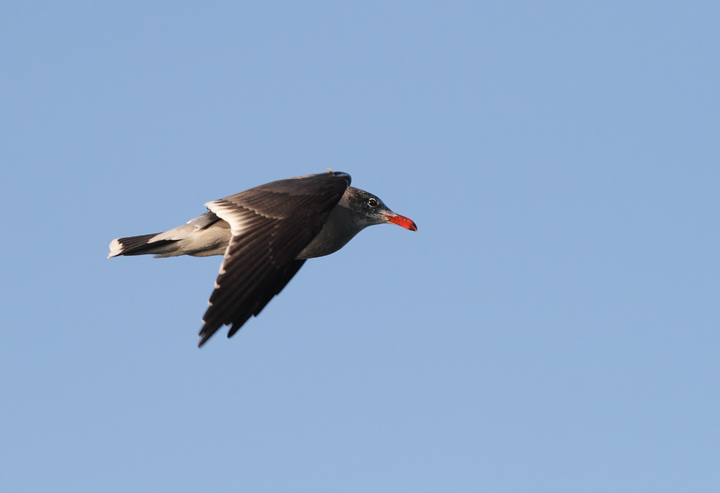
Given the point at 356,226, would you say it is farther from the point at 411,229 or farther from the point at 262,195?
the point at 262,195

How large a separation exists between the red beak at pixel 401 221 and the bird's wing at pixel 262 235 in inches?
71.7

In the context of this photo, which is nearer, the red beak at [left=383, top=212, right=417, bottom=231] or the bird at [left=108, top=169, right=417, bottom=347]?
the bird at [left=108, top=169, right=417, bottom=347]

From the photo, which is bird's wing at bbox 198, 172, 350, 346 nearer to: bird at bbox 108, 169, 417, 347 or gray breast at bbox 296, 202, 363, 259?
bird at bbox 108, 169, 417, 347

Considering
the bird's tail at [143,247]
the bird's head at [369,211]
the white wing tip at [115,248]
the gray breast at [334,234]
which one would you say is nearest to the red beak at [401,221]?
the bird's head at [369,211]

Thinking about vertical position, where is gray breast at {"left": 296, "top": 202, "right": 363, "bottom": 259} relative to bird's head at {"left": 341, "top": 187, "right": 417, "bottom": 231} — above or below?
below

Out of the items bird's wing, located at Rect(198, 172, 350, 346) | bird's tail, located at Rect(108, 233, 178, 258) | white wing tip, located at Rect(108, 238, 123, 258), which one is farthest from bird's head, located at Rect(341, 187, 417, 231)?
white wing tip, located at Rect(108, 238, 123, 258)

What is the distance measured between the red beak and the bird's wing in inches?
71.7

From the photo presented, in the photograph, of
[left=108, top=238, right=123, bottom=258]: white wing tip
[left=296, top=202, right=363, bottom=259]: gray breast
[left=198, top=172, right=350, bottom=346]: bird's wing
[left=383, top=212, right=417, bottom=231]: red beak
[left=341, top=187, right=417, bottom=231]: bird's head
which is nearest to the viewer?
[left=198, top=172, right=350, bottom=346]: bird's wing

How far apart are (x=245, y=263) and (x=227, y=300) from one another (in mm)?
609

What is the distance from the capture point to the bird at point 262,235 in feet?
31.0

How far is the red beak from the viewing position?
13375mm

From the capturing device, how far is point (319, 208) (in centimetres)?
1070

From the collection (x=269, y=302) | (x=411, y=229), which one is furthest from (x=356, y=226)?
(x=269, y=302)

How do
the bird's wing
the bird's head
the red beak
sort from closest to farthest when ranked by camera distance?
the bird's wing, the bird's head, the red beak
